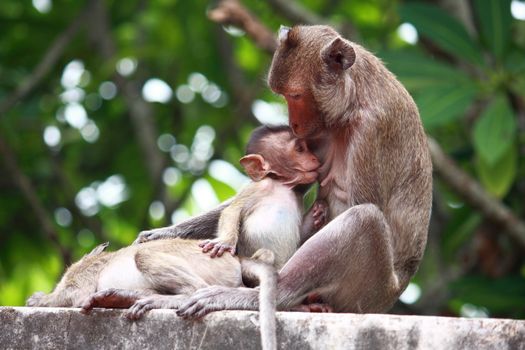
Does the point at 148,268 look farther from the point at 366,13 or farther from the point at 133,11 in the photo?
the point at 366,13

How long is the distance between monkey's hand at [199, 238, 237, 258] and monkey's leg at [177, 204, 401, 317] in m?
0.30

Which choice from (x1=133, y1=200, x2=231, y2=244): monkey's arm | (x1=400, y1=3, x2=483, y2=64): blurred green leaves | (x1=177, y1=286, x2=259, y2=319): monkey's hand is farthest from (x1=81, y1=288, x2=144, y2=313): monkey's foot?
(x1=400, y1=3, x2=483, y2=64): blurred green leaves

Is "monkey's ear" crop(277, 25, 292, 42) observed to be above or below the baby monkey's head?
above

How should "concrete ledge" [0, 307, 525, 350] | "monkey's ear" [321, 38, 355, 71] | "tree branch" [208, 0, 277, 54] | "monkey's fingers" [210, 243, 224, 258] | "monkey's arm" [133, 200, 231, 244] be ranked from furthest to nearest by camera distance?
1. "tree branch" [208, 0, 277, 54]
2. "monkey's arm" [133, 200, 231, 244]
3. "monkey's ear" [321, 38, 355, 71]
4. "monkey's fingers" [210, 243, 224, 258]
5. "concrete ledge" [0, 307, 525, 350]

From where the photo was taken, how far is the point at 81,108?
11883 mm

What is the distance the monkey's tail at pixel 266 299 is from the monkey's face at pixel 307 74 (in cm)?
99

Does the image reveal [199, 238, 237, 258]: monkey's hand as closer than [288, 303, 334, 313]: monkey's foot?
Yes

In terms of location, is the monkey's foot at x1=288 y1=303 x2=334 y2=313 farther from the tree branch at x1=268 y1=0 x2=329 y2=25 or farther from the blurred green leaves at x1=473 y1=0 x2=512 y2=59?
the tree branch at x1=268 y1=0 x2=329 y2=25

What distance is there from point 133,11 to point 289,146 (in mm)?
6164

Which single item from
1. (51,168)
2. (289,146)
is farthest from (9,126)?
(289,146)

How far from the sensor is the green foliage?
31.9 ft

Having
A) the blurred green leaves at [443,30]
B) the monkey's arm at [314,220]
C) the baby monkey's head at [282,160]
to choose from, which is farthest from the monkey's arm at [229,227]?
the blurred green leaves at [443,30]

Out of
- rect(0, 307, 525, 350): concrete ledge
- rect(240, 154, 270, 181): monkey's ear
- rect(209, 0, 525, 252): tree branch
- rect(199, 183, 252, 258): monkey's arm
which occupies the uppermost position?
rect(240, 154, 270, 181): monkey's ear

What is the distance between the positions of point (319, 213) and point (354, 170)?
42cm
